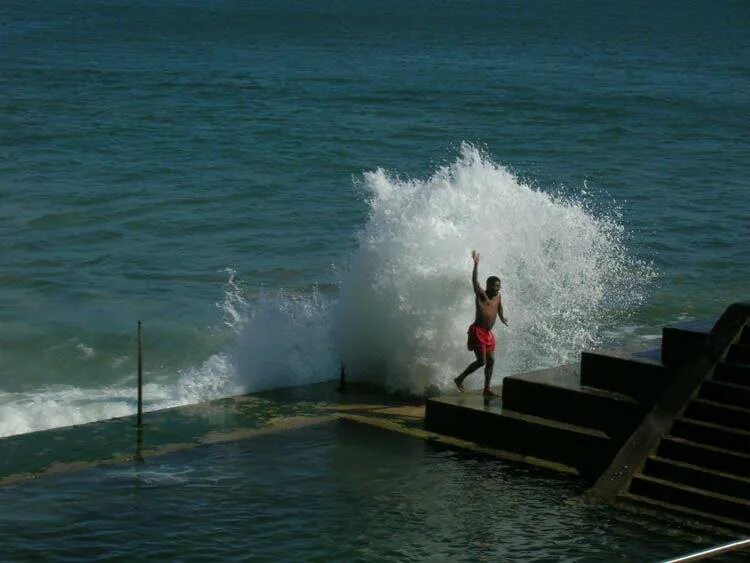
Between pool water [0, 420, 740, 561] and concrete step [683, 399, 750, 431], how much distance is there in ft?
3.61

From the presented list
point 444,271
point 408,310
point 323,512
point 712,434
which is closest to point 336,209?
point 408,310

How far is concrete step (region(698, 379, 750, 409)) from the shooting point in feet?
38.5

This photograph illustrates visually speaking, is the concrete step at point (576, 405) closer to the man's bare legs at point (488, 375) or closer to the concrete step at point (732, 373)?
the man's bare legs at point (488, 375)

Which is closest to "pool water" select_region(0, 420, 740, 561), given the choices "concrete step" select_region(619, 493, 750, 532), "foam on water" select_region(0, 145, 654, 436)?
"concrete step" select_region(619, 493, 750, 532)

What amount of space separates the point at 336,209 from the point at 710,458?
19.4m

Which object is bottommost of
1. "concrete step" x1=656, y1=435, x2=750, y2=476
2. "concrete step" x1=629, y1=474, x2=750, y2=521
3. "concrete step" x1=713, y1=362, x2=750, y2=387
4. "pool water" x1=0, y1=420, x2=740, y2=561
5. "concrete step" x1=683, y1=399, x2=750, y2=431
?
"pool water" x1=0, y1=420, x2=740, y2=561

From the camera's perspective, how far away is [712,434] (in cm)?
1153

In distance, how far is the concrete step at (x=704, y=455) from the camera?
1120 centimetres

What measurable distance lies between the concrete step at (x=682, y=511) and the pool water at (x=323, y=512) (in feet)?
0.58

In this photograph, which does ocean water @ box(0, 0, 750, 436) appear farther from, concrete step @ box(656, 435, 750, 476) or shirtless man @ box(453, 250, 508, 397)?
concrete step @ box(656, 435, 750, 476)

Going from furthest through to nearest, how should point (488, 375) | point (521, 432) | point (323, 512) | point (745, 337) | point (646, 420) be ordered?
point (488, 375) < point (521, 432) < point (745, 337) < point (646, 420) < point (323, 512)

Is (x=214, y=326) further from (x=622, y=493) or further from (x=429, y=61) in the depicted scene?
(x=429, y=61)

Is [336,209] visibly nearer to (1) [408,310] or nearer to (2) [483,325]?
(1) [408,310]

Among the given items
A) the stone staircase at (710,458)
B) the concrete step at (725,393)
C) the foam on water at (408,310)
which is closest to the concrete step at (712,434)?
the stone staircase at (710,458)
